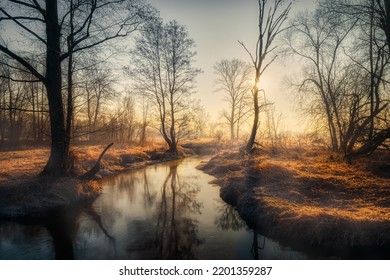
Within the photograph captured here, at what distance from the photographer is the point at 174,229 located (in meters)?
7.14

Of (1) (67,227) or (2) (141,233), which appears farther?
(1) (67,227)

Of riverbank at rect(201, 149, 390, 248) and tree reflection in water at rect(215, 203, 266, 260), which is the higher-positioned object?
riverbank at rect(201, 149, 390, 248)

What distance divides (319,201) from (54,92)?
994 cm

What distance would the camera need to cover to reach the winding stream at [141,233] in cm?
585

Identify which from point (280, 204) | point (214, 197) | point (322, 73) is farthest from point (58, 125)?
point (322, 73)

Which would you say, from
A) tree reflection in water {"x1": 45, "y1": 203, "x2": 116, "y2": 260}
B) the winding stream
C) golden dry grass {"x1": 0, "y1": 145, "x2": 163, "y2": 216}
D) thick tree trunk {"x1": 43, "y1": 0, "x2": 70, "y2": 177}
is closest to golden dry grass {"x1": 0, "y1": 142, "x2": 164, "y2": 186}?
golden dry grass {"x1": 0, "y1": 145, "x2": 163, "y2": 216}

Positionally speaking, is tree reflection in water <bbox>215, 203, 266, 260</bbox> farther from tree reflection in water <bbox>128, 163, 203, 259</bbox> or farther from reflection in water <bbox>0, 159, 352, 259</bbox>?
tree reflection in water <bbox>128, 163, 203, 259</bbox>

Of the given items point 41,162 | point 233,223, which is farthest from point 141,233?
point 41,162

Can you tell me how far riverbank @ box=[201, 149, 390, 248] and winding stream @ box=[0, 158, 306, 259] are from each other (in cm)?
55

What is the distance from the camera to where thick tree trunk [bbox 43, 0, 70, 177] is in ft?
31.7

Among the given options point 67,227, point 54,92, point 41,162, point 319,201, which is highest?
point 54,92

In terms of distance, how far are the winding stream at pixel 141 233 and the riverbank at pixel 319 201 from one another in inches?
21.7

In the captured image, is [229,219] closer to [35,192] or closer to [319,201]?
[319,201]

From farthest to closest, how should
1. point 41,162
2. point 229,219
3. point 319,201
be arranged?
point 41,162 < point 229,219 < point 319,201
